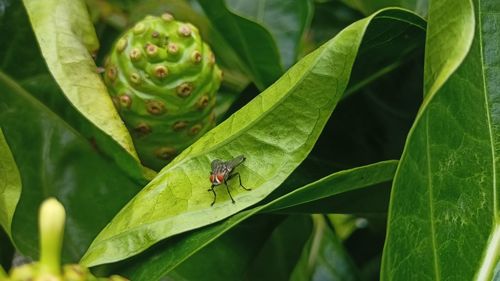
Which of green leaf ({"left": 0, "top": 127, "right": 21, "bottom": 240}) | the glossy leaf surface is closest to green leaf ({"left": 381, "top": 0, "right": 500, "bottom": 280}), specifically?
the glossy leaf surface

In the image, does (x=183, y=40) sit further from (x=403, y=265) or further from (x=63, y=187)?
(x=403, y=265)

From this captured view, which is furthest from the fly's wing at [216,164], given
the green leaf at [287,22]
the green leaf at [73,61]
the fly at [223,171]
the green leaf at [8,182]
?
the green leaf at [287,22]

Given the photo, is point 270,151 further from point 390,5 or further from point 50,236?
point 390,5

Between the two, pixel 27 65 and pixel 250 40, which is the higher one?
pixel 250 40

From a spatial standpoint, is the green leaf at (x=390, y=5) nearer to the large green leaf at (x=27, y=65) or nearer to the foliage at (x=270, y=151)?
the foliage at (x=270, y=151)

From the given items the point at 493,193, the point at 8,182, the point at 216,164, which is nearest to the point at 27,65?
the point at 8,182

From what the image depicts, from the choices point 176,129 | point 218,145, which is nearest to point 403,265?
point 218,145
